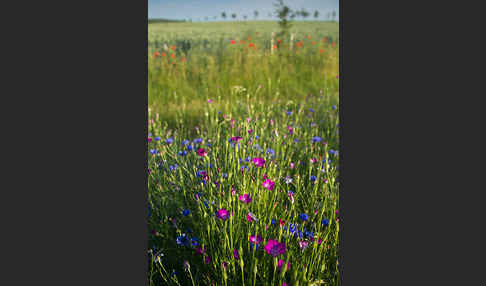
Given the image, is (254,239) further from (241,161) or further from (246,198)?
(241,161)

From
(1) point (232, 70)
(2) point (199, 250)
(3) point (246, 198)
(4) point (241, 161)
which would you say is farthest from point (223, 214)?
(1) point (232, 70)

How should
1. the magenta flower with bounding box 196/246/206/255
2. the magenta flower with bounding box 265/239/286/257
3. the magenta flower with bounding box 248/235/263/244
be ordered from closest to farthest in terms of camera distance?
the magenta flower with bounding box 265/239/286/257
the magenta flower with bounding box 248/235/263/244
the magenta flower with bounding box 196/246/206/255

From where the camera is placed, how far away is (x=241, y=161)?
2.00 metres

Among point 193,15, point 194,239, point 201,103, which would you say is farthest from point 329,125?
point 194,239

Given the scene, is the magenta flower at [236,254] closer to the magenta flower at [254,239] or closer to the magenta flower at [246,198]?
the magenta flower at [254,239]

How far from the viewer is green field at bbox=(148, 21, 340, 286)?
4.96 ft

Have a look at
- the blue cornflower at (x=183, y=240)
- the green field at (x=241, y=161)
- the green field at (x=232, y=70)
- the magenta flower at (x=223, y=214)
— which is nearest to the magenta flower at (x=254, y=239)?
the green field at (x=241, y=161)

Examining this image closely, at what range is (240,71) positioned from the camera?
303cm

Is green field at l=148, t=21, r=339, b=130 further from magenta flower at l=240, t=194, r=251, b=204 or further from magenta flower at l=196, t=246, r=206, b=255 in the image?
magenta flower at l=196, t=246, r=206, b=255

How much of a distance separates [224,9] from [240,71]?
1.07 metres

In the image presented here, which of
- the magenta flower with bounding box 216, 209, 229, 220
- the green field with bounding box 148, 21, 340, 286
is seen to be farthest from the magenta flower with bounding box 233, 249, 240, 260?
the magenta flower with bounding box 216, 209, 229, 220

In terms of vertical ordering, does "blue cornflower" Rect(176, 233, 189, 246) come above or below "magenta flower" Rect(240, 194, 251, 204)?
below

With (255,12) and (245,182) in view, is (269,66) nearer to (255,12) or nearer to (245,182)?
(255,12)

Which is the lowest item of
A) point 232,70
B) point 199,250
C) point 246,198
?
point 199,250
